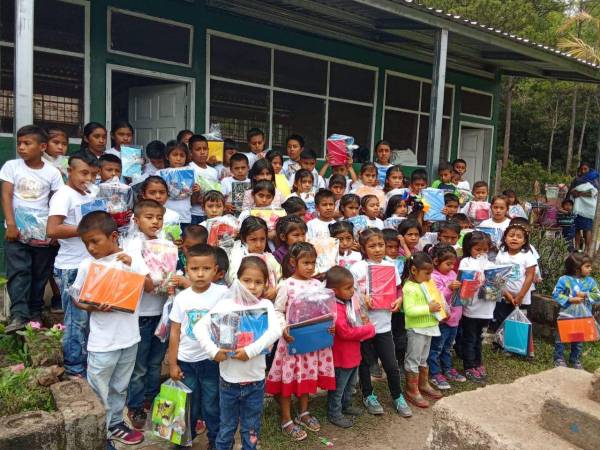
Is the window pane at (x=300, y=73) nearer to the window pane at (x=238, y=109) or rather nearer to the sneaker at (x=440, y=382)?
the window pane at (x=238, y=109)

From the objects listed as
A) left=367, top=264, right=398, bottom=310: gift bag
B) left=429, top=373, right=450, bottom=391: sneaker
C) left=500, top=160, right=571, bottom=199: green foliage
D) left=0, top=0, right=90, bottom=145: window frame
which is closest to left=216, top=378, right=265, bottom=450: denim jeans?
left=367, top=264, right=398, bottom=310: gift bag

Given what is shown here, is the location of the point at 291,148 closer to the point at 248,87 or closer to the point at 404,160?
the point at 248,87

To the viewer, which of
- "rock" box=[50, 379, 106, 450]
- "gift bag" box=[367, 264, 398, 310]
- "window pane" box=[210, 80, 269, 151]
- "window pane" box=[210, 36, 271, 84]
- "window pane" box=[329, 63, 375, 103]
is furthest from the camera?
"window pane" box=[329, 63, 375, 103]

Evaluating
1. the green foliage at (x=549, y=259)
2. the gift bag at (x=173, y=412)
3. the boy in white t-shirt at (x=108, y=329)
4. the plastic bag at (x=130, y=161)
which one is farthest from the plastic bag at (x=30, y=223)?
the green foliage at (x=549, y=259)

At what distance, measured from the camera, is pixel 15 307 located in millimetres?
3674

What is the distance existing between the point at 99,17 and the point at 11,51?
3.23 feet

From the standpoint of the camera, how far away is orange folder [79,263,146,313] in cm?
272

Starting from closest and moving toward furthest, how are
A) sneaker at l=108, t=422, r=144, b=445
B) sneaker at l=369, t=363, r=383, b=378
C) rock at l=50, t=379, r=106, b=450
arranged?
1. rock at l=50, t=379, r=106, b=450
2. sneaker at l=108, t=422, r=144, b=445
3. sneaker at l=369, t=363, r=383, b=378

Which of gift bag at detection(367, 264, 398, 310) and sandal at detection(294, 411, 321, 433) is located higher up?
gift bag at detection(367, 264, 398, 310)

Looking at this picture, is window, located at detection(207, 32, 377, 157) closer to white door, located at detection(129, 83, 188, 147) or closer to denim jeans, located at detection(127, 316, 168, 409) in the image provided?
white door, located at detection(129, 83, 188, 147)

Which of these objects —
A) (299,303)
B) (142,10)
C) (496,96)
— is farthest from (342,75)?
(299,303)

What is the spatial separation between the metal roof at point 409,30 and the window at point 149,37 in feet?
2.05

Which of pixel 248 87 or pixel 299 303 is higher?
pixel 248 87

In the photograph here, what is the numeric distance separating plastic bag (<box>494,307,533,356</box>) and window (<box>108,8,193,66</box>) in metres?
4.63
